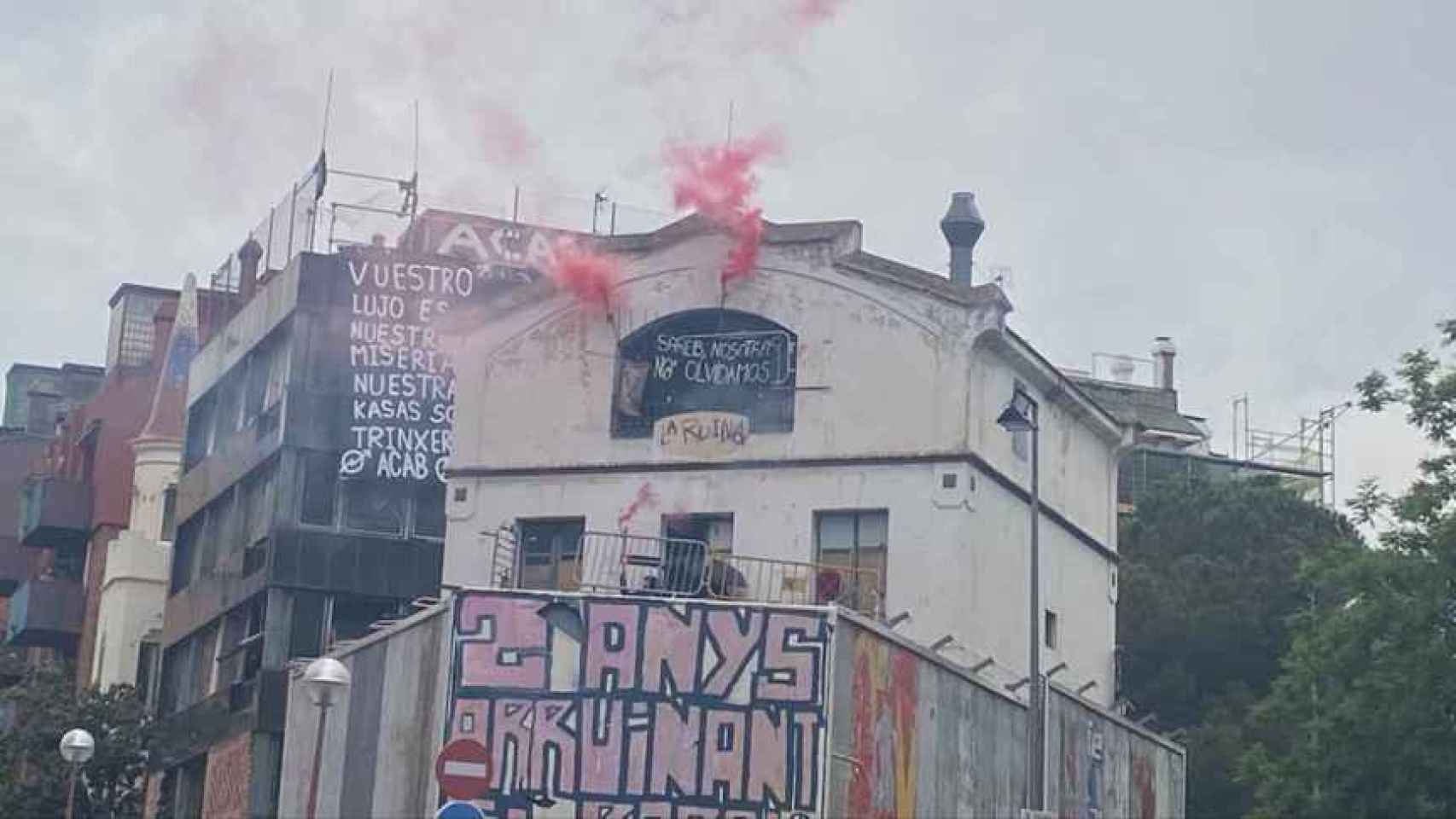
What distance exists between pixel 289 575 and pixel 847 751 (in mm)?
19899

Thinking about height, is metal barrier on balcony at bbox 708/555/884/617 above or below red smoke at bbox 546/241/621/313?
below

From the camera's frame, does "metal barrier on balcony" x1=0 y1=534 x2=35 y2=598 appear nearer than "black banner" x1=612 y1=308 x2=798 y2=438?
No

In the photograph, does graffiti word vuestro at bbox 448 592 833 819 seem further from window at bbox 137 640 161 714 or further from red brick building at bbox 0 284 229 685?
red brick building at bbox 0 284 229 685

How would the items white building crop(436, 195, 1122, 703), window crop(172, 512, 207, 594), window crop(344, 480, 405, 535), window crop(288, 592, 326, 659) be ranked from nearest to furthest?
white building crop(436, 195, 1122, 703), window crop(288, 592, 326, 659), window crop(344, 480, 405, 535), window crop(172, 512, 207, 594)

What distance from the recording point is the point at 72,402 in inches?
3605

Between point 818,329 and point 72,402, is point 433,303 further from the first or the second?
point 72,402

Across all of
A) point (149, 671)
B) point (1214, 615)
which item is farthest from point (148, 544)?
point (1214, 615)

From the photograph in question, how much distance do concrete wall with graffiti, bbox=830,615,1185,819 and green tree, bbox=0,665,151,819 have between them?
79.8 ft

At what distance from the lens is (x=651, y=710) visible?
41969 millimetres

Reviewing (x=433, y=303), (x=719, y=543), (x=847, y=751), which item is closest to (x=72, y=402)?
(x=433, y=303)

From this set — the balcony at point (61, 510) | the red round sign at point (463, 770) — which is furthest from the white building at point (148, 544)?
the red round sign at point (463, 770)

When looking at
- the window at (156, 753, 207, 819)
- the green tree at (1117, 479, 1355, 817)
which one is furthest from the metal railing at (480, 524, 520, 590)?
the green tree at (1117, 479, 1355, 817)

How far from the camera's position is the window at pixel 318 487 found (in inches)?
2330

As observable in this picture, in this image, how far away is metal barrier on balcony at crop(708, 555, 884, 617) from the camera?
46438 millimetres
